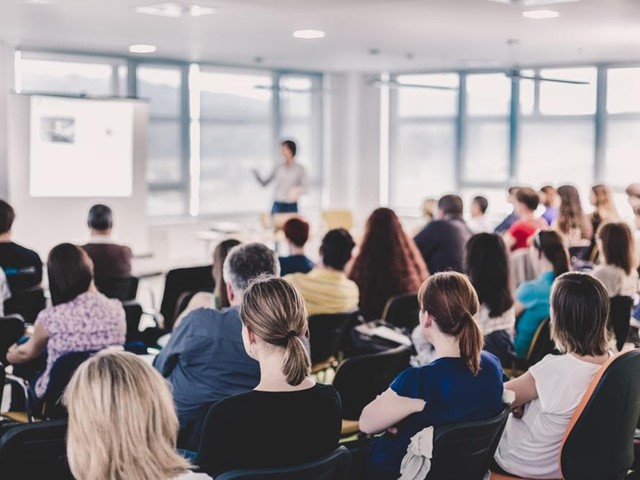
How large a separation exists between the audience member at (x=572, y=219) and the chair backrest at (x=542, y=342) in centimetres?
336

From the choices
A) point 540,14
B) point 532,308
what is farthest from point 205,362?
point 540,14

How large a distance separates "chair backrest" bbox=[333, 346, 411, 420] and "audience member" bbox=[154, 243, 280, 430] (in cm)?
57

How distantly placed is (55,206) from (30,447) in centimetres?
761

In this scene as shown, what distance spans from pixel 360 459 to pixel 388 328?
5.88ft

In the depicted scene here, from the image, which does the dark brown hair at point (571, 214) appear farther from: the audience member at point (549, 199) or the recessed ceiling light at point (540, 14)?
the recessed ceiling light at point (540, 14)

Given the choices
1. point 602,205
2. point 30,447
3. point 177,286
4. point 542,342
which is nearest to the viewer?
point 30,447

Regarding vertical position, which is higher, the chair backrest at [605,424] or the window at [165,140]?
the window at [165,140]

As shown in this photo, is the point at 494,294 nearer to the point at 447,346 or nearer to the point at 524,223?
the point at 447,346

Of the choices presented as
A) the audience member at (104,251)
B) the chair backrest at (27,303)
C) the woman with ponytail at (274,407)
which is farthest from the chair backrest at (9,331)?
the woman with ponytail at (274,407)

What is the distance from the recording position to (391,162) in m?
14.8

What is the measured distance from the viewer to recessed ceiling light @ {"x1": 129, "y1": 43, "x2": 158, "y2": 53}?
1054 cm

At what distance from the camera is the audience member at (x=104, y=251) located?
629cm

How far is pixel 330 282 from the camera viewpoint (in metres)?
5.38

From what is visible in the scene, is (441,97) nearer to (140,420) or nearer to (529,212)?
(529,212)
